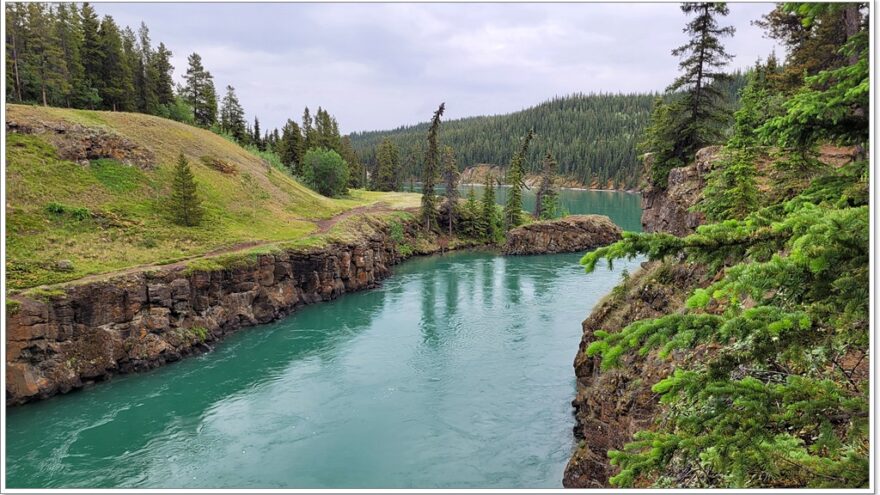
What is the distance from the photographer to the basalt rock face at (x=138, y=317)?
26.6 metres

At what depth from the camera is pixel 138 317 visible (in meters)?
31.3

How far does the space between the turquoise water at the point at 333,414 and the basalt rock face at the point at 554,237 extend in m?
30.0

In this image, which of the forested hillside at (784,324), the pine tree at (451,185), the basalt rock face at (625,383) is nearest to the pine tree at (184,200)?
the basalt rock face at (625,383)

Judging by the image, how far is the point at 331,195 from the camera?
84875 millimetres

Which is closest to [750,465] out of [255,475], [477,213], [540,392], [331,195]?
[255,475]

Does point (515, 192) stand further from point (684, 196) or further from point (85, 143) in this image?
point (85, 143)

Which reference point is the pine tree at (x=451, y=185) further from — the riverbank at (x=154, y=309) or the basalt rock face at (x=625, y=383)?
the basalt rock face at (x=625, y=383)

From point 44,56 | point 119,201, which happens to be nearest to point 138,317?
point 119,201

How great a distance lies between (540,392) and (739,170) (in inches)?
560

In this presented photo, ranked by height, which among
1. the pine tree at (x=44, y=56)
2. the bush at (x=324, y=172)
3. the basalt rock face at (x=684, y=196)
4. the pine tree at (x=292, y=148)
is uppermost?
the pine tree at (x=44, y=56)

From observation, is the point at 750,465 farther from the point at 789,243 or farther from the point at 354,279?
the point at 354,279

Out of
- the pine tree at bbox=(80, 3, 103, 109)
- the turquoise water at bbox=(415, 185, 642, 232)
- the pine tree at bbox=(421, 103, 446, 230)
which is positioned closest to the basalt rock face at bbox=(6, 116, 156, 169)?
the pine tree at bbox=(80, 3, 103, 109)

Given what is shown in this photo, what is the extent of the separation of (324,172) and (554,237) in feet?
129

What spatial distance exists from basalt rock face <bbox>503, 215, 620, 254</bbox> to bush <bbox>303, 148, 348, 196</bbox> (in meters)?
31.5
